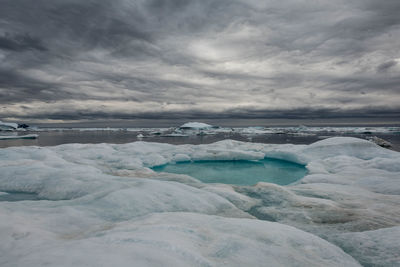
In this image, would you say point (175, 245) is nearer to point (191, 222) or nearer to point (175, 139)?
point (191, 222)

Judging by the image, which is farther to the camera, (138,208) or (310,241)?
(138,208)

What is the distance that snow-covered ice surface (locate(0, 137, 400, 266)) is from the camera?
3.43 m

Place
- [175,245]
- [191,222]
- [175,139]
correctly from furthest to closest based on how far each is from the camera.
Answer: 1. [175,139]
2. [191,222]
3. [175,245]

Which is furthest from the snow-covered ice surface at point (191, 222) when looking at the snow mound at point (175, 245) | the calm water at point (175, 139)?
the calm water at point (175, 139)

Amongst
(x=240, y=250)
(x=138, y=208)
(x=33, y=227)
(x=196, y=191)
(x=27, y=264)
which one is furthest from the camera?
(x=196, y=191)

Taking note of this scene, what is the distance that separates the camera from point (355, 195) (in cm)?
855

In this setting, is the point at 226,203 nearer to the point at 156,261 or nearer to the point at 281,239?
the point at 281,239

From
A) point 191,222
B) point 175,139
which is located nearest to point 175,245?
point 191,222

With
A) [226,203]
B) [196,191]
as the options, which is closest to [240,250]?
[226,203]

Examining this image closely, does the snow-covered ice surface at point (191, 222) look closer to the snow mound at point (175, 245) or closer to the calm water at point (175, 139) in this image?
the snow mound at point (175, 245)

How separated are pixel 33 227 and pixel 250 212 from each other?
19.1 feet

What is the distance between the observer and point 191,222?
5.08 metres

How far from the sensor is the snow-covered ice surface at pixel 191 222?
11.2ft

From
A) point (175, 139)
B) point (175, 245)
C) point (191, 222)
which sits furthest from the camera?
point (175, 139)
